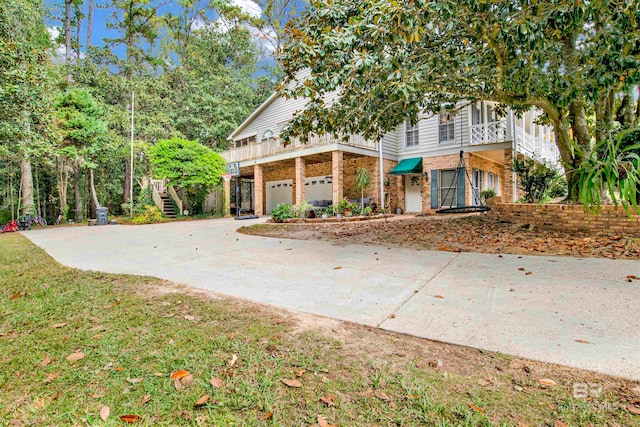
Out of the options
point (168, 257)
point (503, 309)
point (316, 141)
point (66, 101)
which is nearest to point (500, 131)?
point (316, 141)

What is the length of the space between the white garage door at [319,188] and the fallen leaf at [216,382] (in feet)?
48.8

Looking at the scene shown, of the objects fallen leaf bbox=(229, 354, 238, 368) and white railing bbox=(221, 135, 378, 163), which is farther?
white railing bbox=(221, 135, 378, 163)

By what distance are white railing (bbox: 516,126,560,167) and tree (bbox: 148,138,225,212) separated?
14023 mm

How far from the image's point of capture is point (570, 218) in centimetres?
590

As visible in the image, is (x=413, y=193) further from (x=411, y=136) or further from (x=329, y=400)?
(x=329, y=400)

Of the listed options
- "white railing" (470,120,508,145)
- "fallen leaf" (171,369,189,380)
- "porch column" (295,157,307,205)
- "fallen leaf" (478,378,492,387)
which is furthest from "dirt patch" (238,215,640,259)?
"porch column" (295,157,307,205)

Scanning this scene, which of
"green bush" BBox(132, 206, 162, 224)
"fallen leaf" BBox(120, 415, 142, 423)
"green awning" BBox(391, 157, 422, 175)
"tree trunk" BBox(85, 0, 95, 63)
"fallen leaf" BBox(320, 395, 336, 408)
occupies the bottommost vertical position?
"fallen leaf" BBox(120, 415, 142, 423)

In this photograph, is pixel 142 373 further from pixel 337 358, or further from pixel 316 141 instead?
pixel 316 141

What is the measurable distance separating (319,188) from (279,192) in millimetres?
3406

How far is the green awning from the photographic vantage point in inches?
543

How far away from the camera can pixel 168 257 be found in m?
5.41

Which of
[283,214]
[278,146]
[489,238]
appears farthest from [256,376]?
[278,146]

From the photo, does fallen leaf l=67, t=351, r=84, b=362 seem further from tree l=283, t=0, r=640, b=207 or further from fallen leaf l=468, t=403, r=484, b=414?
tree l=283, t=0, r=640, b=207

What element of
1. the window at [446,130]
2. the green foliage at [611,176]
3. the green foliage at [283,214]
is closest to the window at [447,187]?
the window at [446,130]
